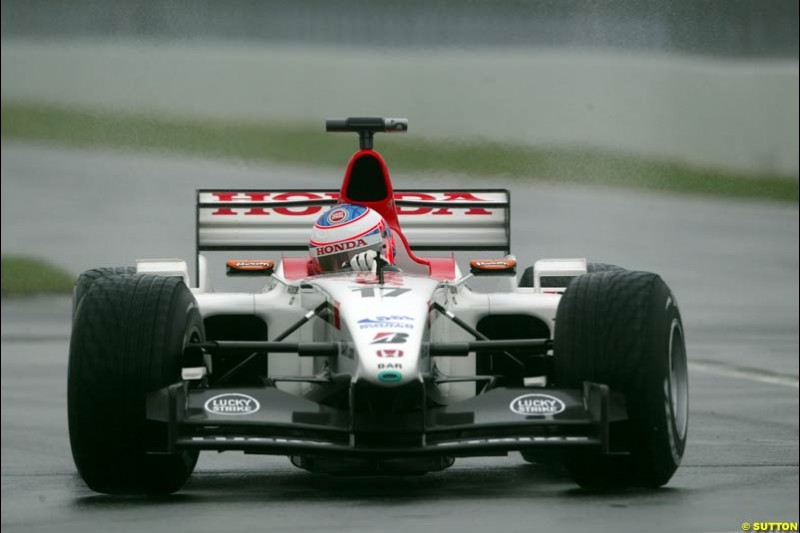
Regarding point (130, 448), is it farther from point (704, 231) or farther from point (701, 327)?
point (704, 231)

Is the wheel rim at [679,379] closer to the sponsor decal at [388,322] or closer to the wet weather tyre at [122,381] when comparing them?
the sponsor decal at [388,322]

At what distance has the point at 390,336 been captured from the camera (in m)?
8.32

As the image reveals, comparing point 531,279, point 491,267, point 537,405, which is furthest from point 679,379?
point 531,279

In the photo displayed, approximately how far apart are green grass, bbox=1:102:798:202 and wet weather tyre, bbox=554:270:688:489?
12871 mm

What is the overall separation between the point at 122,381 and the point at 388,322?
1.11 m

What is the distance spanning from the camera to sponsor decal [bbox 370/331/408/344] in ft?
27.2

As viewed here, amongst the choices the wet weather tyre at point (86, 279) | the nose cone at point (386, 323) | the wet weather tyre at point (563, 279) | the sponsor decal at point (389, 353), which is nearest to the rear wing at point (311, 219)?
the wet weather tyre at point (563, 279)

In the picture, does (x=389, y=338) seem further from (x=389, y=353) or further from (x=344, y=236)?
(x=344, y=236)

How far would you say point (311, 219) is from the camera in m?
11.4

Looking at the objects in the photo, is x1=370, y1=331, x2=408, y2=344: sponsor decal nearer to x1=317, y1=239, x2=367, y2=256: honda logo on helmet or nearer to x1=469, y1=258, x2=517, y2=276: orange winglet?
x1=317, y1=239, x2=367, y2=256: honda logo on helmet

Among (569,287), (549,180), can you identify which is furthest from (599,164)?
(569,287)

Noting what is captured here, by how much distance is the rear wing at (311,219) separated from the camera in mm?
11344

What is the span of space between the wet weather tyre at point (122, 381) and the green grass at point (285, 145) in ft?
43.0

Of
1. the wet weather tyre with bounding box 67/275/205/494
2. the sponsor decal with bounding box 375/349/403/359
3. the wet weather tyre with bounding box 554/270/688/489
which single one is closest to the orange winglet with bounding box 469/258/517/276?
the wet weather tyre with bounding box 554/270/688/489
